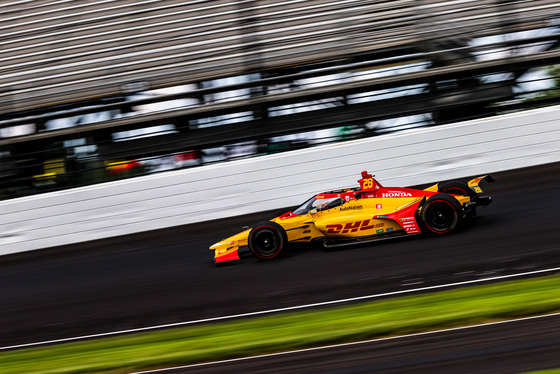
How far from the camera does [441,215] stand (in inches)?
276

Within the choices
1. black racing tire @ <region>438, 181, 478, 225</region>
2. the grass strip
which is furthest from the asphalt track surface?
the grass strip

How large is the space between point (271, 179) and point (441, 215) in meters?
3.72

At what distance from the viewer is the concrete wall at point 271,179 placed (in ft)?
32.1

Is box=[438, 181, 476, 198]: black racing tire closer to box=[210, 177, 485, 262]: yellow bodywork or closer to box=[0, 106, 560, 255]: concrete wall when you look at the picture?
box=[210, 177, 485, 262]: yellow bodywork

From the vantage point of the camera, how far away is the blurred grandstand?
10.6 m

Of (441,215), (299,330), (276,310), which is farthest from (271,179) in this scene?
(299,330)

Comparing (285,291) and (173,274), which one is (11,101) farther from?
(285,291)

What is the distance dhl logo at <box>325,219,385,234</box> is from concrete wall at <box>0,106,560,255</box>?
273 cm

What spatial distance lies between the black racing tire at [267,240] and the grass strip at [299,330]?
1768 mm

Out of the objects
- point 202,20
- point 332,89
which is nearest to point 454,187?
point 332,89

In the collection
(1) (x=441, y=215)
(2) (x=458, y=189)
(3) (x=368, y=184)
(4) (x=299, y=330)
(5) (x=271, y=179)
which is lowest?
(4) (x=299, y=330)

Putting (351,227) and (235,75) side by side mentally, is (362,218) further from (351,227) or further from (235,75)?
(235,75)

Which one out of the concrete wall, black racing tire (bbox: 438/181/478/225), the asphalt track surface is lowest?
the asphalt track surface

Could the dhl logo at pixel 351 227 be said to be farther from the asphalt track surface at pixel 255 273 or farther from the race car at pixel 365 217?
the asphalt track surface at pixel 255 273
